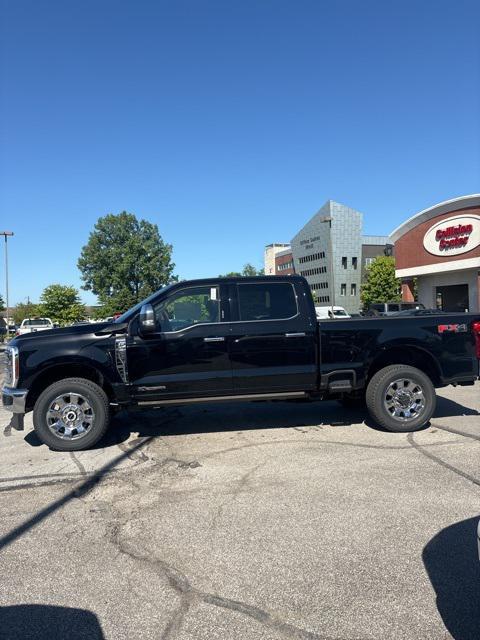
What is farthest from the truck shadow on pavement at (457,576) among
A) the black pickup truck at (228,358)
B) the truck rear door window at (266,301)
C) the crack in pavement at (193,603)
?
the truck rear door window at (266,301)

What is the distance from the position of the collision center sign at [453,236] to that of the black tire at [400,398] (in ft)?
78.9

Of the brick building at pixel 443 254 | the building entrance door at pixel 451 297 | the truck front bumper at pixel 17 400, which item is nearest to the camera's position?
the truck front bumper at pixel 17 400

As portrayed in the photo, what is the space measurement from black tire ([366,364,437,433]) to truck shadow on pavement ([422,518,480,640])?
8.29 feet

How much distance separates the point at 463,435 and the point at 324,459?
200 cm

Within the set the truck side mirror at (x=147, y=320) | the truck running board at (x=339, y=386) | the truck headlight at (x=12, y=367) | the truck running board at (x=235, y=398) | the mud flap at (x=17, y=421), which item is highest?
the truck side mirror at (x=147, y=320)

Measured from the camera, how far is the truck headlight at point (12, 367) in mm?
5594

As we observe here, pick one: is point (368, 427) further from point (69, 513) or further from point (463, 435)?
point (69, 513)

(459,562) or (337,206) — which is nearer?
(459,562)

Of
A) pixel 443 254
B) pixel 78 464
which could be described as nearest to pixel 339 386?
pixel 78 464

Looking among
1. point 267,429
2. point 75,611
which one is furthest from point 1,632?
point 267,429

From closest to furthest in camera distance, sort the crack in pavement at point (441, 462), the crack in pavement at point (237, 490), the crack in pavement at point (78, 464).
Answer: the crack in pavement at point (237, 490) < the crack in pavement at point (441, 462) < the crack in pavement at point (78, 464)

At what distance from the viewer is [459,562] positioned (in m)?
3.01

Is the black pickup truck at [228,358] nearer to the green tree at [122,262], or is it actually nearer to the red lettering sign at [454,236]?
the red lettering sign at [454,236]

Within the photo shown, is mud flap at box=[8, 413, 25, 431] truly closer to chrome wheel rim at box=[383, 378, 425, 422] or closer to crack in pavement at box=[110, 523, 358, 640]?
crack in pavement at box=[110, 523, 358, 640]
